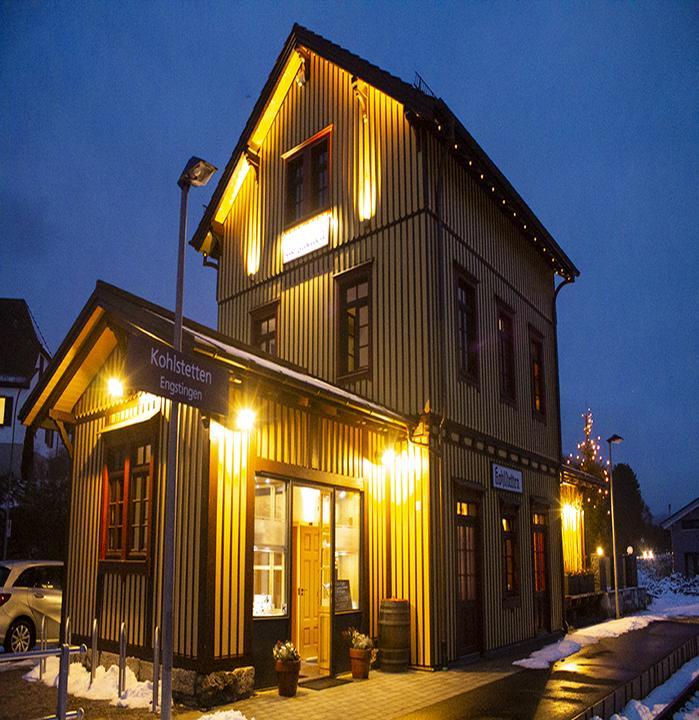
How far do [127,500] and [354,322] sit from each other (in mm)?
5564

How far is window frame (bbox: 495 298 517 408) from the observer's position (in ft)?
51.5

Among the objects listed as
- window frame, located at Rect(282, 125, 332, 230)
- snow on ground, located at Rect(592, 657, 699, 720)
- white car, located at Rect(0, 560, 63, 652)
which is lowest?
snow on ground, located at Rect(592, 657, 699, 720)

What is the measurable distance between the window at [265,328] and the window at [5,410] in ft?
91.2

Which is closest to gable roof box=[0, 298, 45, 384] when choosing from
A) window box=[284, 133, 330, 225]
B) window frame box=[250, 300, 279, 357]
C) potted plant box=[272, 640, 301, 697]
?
window frame box=[250, 300, 279, 357]

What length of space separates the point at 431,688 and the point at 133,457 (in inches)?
212

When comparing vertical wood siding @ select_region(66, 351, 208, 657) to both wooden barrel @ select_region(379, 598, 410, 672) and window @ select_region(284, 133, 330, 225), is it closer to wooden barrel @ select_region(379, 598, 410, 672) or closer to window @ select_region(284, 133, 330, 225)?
wooden barrel @ select_region(379, 598, 410, 672)

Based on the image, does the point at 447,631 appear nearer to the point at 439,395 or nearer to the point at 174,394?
the point at 439,395

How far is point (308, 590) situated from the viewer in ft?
37.9

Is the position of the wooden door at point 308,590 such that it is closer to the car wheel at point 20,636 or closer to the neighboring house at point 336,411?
the neighboring house at point 336,411

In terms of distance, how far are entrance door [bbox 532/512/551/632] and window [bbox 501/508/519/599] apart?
3.67 ft

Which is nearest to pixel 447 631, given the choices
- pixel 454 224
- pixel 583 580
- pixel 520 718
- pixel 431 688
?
pixel 431 688

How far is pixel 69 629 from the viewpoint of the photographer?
11.7 meters

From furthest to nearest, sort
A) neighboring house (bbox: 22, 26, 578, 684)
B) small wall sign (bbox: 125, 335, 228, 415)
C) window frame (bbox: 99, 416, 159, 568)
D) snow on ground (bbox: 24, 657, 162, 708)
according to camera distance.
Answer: window frame (bbox: 99, 416, 159, 568)
neighboring house (bbox: 22, 26, 578, 684)
snow on ground (bbox: 24, 657, 162, 708)
small wall sign (bbox: 125, 335, 228, 415)

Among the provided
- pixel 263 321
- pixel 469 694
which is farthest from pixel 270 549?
pixel 263 321
